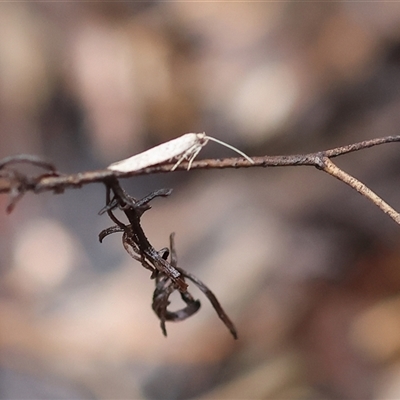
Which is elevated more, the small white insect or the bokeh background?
the bokeh background

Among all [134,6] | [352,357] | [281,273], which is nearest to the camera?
[352,357]

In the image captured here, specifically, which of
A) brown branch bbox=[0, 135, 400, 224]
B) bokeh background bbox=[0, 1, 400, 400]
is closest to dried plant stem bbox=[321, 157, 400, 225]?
brown branch bbox=[0, 135, 400, 224]

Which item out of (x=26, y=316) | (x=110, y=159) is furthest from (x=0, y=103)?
(x=26, y=316)

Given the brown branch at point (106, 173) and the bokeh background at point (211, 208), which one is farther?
the bokeh background at point (211, 208)

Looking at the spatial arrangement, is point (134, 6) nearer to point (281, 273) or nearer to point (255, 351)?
point (281, 273)

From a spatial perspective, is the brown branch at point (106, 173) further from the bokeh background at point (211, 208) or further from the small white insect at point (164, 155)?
the bokeh background at point (211, 208)

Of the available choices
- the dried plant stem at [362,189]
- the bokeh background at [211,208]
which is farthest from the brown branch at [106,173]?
the bokeh background at [211,208]

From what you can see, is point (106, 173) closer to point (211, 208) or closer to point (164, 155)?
point (164, 155)

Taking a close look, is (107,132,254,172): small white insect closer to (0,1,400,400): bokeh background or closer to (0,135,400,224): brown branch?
(0,135,400,224): brown branch
